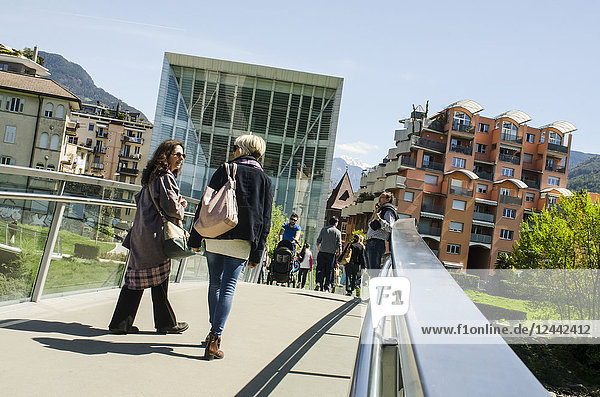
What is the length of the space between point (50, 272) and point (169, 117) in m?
41.6

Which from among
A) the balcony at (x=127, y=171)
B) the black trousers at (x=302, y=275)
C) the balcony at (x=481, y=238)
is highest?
the balcony at (x=127, y=171)

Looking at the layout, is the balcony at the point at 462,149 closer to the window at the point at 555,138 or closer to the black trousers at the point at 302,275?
the window at the point at 555,138

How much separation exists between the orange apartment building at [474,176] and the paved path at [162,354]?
69.8 meters

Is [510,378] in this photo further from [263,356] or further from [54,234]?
[54,234]

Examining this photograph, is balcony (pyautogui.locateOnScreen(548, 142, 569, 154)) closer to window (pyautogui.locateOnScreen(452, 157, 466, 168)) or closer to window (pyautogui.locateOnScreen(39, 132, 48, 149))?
window (pyautogui.locateOnScreen(452, 157, 466, 168))

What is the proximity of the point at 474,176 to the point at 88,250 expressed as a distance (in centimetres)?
7353

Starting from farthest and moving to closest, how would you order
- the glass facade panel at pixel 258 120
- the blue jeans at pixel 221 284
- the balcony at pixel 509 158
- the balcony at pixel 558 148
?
the balcony at pixel 558 148 → the balcony at pixel 509 158 → the glass facade panel at pixel 258 120 → the blue jeans at pixel 221 284

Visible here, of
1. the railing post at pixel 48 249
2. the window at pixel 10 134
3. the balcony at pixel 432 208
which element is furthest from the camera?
the window at pixel 10 134

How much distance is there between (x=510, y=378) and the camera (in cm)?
73

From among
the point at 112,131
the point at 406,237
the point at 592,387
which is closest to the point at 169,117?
the point at 592,387

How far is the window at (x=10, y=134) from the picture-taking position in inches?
3081

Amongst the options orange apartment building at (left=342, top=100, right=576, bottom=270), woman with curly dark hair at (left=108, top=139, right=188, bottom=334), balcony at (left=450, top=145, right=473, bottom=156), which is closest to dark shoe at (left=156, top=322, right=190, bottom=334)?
woman with curly dark hair at (left=108, top=139, right=188, bottom=334)

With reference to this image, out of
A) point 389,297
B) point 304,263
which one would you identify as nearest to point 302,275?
point 304,263

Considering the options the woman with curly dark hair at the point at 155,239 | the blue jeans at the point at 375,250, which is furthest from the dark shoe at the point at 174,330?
the blue jeans at the point at 375,250
